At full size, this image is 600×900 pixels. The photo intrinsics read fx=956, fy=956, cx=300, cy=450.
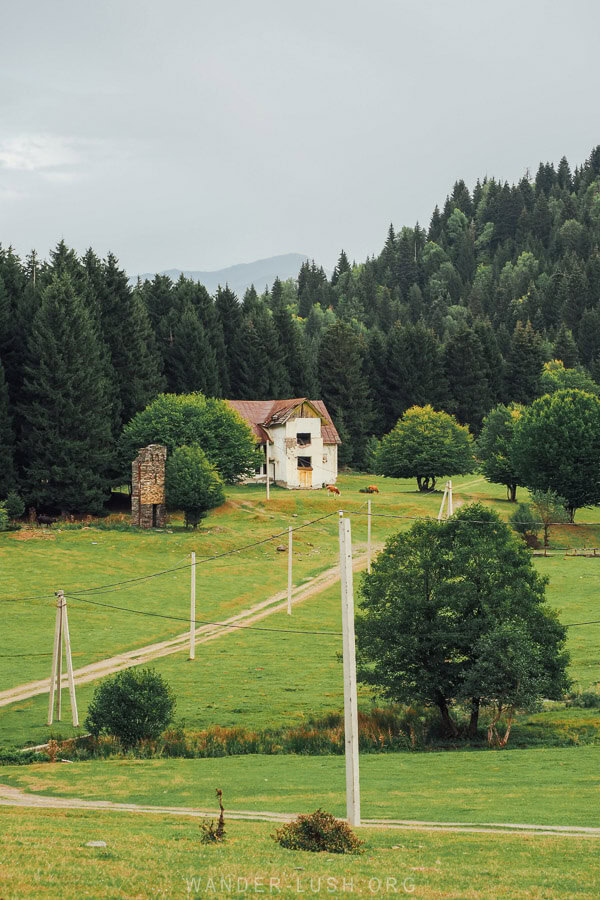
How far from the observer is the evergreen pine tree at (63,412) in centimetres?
8844

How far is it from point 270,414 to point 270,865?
98535 millimetres

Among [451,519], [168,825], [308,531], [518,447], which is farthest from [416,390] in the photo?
[168,825]

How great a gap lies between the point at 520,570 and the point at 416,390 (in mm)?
107480

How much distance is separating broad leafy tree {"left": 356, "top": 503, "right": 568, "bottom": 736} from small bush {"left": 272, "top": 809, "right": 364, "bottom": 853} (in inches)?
722

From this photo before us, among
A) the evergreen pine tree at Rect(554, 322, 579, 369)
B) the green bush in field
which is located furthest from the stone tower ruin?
the evergreen pine tree at Rect(554, 322, 579, 369)

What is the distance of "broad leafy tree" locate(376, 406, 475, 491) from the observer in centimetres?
10931

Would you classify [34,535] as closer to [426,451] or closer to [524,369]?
[426,451]

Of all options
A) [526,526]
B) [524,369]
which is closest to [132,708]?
[526,526]

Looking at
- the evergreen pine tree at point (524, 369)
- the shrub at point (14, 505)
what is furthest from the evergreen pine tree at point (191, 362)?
the evergreen pine tree at point (524, 369)

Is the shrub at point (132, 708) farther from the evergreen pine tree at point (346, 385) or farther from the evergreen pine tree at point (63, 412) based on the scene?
the evergreen pine tree at point (346, 385)

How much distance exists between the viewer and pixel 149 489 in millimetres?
84750

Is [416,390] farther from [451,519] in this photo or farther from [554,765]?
[554,765]

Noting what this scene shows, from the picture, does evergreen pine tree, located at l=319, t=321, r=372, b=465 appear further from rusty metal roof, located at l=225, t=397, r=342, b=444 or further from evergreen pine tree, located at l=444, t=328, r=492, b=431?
evergreen pine tree, located at l=444, t=328, r=492, b=431

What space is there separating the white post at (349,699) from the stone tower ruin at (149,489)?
6364cm
